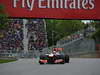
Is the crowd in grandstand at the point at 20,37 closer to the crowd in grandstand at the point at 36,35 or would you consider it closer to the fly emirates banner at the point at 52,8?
the crowd in grandstand at the point at 36,35

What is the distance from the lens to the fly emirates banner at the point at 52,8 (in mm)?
16797

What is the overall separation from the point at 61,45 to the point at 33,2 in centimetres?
3142

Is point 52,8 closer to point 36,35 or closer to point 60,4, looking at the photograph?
point 60,4

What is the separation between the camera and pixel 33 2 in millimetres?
16797

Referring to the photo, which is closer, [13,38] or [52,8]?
[52,8]

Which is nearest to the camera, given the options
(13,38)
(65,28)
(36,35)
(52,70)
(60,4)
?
(52,70)

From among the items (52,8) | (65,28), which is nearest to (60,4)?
(52,8)

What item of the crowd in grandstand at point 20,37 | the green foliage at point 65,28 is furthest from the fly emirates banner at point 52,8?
the green foliage at point 65,28

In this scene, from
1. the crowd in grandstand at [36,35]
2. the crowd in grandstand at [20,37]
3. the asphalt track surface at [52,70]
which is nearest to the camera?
the asphalt track surface at [52,70]

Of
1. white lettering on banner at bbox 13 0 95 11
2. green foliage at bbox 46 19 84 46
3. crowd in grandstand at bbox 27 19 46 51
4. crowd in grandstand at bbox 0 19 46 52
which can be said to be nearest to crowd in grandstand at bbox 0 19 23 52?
crowd in grandstand at bbox 0 19 46 52

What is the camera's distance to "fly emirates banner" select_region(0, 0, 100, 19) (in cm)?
1680

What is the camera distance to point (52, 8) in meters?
17.0

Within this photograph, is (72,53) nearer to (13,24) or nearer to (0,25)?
(13,24)

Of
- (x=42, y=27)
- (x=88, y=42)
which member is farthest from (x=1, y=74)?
(x=42, y=27)
